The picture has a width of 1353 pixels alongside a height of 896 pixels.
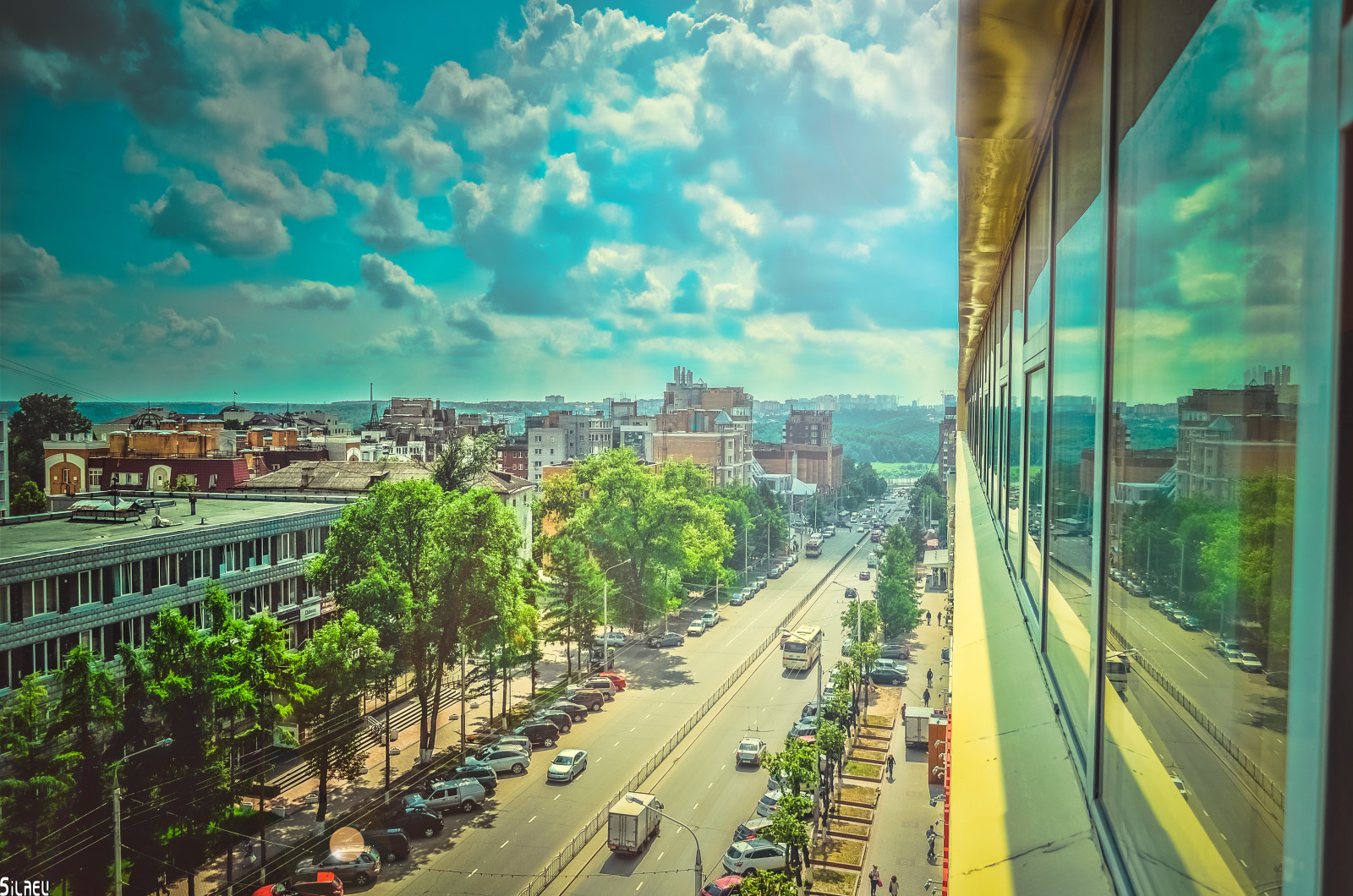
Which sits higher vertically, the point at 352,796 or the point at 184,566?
the point at 184,566

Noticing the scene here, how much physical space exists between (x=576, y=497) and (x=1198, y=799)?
81.6 feet

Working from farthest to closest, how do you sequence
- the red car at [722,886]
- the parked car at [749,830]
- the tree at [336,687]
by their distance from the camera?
1. the parked car at [749,830]
2. the tree at [336,687]
3. the red car at [722,886]

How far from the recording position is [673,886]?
1119 centimetres

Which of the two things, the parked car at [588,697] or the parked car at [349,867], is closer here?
the parked car at [349,867]

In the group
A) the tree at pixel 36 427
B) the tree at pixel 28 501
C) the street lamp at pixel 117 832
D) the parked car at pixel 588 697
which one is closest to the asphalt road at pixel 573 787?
the parked car at pixel 588 697

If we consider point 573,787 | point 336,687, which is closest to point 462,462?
point 573,787

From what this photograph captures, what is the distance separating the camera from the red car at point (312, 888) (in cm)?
1055

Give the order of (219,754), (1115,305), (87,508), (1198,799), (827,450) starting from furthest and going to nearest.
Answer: (827,450)
(87,508)
(219,754)
(1115,305)
(1198,799)

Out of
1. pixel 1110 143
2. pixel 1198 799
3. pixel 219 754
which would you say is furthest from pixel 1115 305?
pixel 219 754

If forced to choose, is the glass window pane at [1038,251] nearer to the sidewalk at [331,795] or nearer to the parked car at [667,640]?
the sidewalk at [331,795]

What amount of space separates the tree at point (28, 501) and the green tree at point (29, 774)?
652 inches

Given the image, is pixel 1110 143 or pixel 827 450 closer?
pixel 1110 143

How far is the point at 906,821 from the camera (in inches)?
522

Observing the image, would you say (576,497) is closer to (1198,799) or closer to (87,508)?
(87,508)
